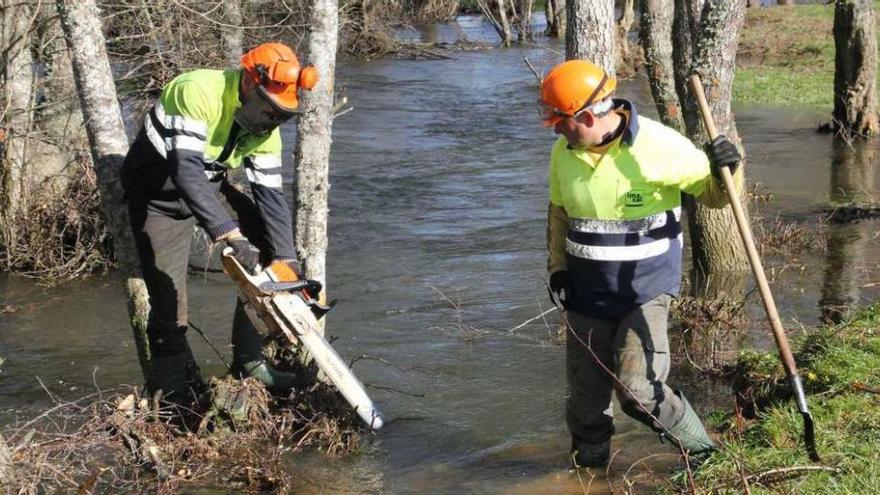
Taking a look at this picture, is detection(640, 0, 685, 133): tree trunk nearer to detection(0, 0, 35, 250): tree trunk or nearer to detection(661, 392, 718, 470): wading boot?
detection(661, 392, 718, 470): wading boot

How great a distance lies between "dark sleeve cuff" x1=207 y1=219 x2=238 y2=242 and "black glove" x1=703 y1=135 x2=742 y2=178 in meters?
2.31

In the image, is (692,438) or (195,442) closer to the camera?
(692,438)

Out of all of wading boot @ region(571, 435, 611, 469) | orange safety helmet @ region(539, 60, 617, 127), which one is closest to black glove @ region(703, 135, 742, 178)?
orange safety helmet @ region(539, 60, 617, 127)

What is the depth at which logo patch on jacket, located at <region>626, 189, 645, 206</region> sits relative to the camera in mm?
4750

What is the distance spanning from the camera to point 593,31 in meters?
6.97

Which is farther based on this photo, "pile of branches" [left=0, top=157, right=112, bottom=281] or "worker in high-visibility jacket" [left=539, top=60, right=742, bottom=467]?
"pile of branches" [left=0, top=157, right=112, bottom=281]

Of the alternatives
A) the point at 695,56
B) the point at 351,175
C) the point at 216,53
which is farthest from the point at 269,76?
the point at 351,175

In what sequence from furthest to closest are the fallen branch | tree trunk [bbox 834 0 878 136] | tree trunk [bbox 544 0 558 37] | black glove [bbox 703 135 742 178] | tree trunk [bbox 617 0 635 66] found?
tree trunk [bbox 544 0 558 37] → tree trunk [bbox 617 0 635 66] → tree trunk [bbox 834 0 878 136] → black glove [bbox 703 135 742 178] → the fallen branch

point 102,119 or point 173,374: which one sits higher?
point 102,119

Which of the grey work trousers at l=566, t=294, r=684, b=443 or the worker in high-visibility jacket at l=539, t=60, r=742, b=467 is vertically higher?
the worker in high-visibility jacket at l=539, t=60, r=742, b=467

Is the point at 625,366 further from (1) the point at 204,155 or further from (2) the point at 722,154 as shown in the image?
(1) the point at 204,155

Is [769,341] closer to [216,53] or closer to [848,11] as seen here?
[216,53]

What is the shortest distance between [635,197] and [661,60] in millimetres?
6626

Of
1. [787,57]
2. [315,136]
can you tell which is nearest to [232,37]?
[315,136]
